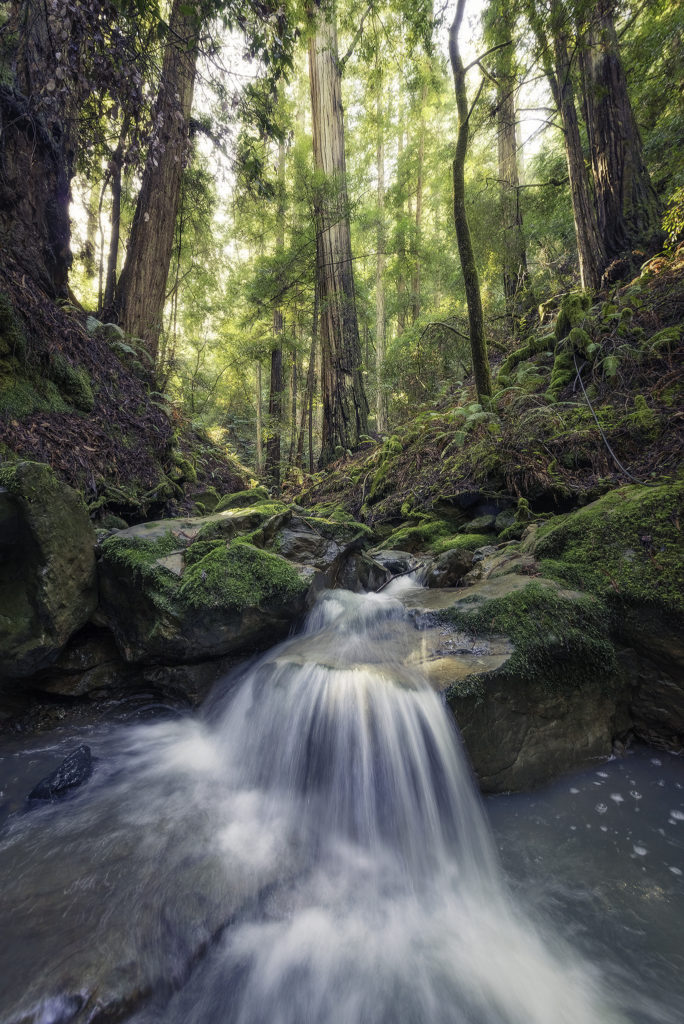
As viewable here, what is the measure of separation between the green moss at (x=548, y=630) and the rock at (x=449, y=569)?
1.08m

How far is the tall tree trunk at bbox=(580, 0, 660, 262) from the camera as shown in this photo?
715 cm

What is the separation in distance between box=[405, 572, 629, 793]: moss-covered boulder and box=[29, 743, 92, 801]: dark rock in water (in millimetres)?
2300

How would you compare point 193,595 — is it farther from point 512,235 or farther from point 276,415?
point 512,235

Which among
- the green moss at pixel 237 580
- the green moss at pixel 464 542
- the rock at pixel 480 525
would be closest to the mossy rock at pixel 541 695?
the green moss at pixel 237 580

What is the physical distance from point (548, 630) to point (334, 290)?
8407 millimetres

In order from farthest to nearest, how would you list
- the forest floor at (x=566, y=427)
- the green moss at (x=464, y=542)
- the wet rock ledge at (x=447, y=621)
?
the green moss at (x=464, y=542)
the forest floor at (x=566, y=427)
the wet rock ledge at (x=447, y=621)

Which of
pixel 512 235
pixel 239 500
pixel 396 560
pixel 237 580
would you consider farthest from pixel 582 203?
pixel 237 580

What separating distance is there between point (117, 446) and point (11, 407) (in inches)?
50.9

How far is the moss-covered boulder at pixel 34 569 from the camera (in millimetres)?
2924

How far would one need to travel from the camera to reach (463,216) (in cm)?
584

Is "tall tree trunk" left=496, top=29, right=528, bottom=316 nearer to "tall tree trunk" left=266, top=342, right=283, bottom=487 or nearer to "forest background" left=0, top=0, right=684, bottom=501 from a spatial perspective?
"forest background" left=0, top=0, right=684, bottom=501

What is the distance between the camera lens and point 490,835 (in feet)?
7.50

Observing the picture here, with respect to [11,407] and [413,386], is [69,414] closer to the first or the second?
[11,407]

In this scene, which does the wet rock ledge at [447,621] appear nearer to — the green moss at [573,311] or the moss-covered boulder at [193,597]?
the moss-covered boulder at [193,597]
